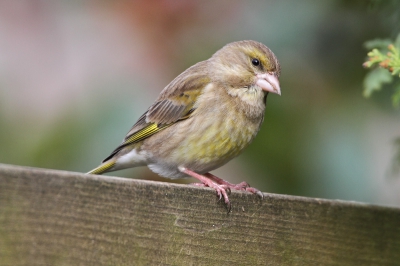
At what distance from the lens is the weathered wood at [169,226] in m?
2.04

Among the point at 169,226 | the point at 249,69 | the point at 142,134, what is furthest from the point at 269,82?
the point at 169,226

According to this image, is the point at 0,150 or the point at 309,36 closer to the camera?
the point at 0,150

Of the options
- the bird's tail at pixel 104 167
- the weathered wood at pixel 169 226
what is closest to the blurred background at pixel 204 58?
the bird's tail at pixel 104 167

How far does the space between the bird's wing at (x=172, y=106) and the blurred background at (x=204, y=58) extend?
87mm

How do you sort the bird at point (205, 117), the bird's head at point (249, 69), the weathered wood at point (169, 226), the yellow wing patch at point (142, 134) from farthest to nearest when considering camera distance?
1. the yellow wing patch at point (142, 134)
2. the bird's head at point (249, 69)
3. the bird at point (205, 117)
4. the weathered wood at point (169, 226)

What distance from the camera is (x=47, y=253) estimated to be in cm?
207

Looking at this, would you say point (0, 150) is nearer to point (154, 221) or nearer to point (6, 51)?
point (6, 51)

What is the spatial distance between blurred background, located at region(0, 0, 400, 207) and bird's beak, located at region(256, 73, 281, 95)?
12.6 inches

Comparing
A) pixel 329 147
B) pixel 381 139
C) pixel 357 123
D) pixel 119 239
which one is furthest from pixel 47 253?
pixel 381 139

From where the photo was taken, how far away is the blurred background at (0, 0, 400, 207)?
3928 mm

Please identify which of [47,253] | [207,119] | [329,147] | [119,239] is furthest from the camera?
[329,147]

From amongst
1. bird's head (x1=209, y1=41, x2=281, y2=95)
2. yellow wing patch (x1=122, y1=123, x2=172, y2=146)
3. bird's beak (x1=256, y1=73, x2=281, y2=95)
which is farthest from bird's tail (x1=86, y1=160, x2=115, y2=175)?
bird's beak (x1=256, y1=73, x2=281, y2=95)

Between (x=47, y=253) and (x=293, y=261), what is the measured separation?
1194mm

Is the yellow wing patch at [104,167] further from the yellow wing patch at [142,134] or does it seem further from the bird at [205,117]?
the yellow wing patch at [142,134]
